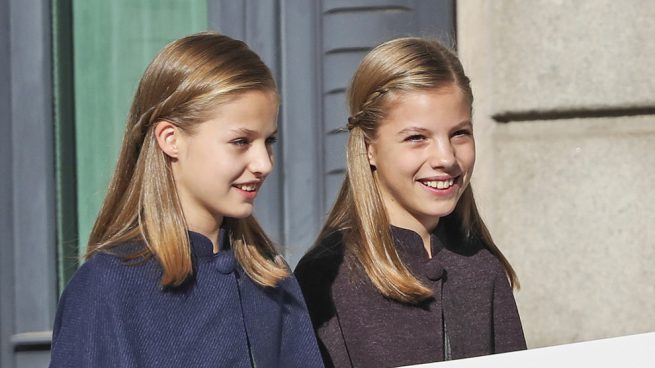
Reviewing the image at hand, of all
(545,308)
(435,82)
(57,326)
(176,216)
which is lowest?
(545,308)

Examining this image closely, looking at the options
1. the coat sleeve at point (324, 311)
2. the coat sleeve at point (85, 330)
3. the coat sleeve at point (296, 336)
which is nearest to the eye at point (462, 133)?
the coat sleeve at point (324, 311)

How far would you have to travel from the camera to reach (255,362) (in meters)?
2.64

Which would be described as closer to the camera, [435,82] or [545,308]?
[435,82]

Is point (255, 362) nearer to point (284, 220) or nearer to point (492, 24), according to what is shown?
point (284, 220)

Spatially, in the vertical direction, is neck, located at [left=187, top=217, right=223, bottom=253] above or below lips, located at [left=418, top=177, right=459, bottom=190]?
below

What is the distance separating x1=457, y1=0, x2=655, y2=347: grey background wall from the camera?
4273 millimetres

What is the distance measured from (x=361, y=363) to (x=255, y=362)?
38 cm

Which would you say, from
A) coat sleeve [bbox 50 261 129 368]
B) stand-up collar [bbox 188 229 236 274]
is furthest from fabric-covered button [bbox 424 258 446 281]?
coat sleeve [bbox 50 261 129 368]

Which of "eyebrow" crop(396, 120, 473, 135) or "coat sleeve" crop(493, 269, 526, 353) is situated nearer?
"eyebrow" crop(396, 120, 473, 135)

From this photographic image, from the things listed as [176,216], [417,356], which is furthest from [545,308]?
[176,216]

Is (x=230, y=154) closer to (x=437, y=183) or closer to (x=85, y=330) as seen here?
(x=85, y=330)

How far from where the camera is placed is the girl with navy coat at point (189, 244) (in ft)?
8.10

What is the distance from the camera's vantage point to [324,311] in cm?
296

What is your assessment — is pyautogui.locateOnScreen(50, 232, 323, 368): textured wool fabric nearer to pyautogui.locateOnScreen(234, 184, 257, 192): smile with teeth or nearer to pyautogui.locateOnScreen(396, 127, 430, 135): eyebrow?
pyautogui.locateOnScreen(234, 184, 257, 192): smile with teeth
